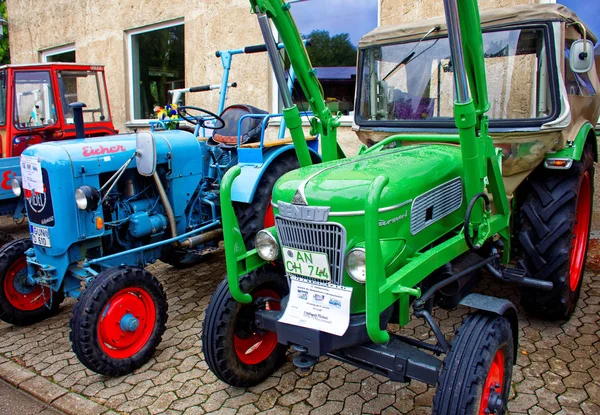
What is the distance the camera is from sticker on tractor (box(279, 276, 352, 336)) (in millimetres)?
2193

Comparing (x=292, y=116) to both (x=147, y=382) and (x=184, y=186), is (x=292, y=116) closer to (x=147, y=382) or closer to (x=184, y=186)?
(x=184, y=186)

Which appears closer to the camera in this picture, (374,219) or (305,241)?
(374,219)

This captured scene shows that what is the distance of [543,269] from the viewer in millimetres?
3211

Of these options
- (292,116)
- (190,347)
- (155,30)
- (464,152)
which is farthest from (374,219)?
(155,30)

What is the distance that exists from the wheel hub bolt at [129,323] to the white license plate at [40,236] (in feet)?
2.34

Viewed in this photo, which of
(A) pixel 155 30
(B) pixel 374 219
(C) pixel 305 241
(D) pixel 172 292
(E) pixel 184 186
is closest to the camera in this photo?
(B) pixel 374 219

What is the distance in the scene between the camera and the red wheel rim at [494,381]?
2160mm

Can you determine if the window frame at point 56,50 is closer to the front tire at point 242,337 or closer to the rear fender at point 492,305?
the front tire at point 242,337

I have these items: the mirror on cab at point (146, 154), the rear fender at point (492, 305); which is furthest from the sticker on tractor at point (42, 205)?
the rear fender at point (492, 305)

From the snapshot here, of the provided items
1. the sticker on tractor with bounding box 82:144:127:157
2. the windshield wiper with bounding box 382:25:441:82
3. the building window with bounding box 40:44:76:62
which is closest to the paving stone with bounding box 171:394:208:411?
the sticker on tractor with bounding box 82:144:127:157

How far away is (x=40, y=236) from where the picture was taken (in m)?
3.36

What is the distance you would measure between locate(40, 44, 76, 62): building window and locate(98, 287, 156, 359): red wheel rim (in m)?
8.34

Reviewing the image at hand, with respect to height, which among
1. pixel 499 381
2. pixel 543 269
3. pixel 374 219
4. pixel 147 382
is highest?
pixel 374 219

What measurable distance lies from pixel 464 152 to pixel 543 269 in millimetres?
1236
